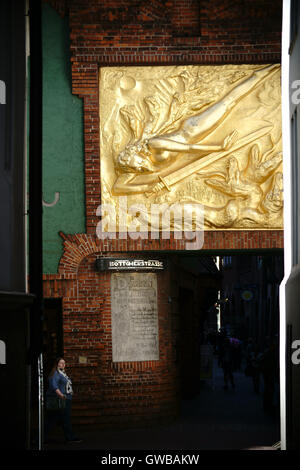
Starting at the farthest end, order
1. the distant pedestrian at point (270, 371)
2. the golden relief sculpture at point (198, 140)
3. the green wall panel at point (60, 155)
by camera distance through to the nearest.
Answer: the distant pedestrian at point (270, 371) → the green wall panel at point (60, 155) → the golden relief sculpture at point (198, 140)

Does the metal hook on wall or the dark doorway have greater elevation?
the metal hook on wall

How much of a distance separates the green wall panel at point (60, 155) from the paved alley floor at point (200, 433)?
3.75 m

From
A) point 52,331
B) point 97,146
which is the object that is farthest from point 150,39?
point 52,331

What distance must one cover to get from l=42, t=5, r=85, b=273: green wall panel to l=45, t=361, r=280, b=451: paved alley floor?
148 inches

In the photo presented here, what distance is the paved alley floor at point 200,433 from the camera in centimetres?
1432

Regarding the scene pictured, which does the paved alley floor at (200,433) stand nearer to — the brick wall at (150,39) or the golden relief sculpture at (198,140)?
the golden relief sculpture at (198,140)

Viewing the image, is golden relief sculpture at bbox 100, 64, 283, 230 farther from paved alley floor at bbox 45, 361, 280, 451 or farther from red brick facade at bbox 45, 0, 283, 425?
paved alley floor at bbox 45, 361, 280, 451

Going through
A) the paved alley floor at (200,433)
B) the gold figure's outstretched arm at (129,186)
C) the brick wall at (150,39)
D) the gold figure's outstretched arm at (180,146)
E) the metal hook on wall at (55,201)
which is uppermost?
the brick wall at (150,39)

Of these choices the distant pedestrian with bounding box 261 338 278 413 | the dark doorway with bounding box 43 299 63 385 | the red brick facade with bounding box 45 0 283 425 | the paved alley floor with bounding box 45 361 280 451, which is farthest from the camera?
the distant pedestrian with bounding box 261 338 278 413

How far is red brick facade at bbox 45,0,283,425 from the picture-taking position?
53.2ft

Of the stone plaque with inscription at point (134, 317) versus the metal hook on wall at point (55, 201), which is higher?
the metal hook on wall at point (55, 201)

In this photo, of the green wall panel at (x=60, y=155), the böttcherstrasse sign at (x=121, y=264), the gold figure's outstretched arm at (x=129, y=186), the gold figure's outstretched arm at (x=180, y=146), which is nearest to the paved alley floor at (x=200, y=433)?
the böttcherstrasse sign at (x=121, y=264)

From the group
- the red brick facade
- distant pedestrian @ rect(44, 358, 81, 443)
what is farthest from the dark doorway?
distant pedestrian @ rect(44, 358, 81, 443)
